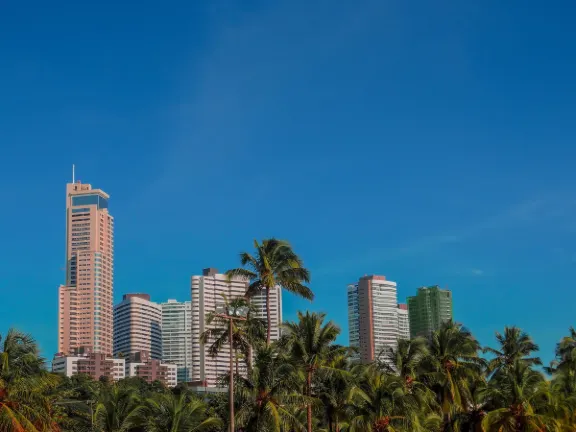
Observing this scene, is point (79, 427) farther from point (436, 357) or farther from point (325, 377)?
point (436, 357)

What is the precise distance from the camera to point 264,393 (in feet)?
166

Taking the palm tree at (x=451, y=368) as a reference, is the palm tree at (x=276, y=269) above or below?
above

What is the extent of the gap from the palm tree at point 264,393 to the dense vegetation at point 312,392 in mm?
61

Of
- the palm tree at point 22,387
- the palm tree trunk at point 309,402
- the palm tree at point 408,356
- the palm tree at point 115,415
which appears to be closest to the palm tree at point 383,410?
the palm tree trunk at point 309,402

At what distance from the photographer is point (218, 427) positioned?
5191cm

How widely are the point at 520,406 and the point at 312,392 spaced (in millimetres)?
14739

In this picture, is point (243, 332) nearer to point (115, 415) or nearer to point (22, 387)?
point (115, 415)

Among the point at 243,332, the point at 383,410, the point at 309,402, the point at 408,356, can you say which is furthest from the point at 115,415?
the point at 408,356

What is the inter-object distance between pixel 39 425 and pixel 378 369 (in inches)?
1160

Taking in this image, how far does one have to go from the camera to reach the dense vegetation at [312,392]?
155 feet

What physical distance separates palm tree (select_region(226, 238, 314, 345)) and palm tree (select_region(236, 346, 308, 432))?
32.9ft

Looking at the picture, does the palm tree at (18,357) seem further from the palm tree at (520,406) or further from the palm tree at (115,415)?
the palm tree at (520,406)

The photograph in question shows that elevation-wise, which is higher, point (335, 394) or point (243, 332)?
point (243, 332)

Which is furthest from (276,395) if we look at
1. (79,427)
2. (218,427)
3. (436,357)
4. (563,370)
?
(563,370)
